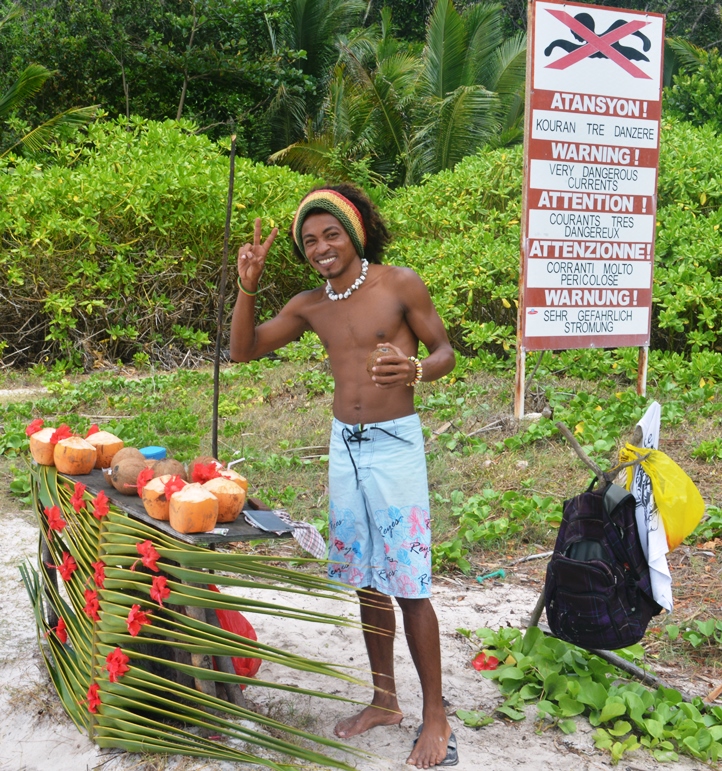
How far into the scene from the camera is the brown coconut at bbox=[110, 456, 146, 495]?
2658mm

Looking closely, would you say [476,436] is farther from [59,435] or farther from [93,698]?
[93,698]

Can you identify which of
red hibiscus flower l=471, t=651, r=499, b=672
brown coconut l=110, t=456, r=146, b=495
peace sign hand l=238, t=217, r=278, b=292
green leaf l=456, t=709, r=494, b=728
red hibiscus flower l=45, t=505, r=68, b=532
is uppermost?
peace sign hand l=238, t=217, r=278, b=292

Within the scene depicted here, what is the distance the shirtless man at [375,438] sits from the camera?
2.68 meters

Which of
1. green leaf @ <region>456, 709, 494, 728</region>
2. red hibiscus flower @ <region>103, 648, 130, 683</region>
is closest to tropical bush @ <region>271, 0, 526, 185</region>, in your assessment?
green leaf @ <region>456, 709, 494, 728</region>

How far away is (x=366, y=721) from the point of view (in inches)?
110

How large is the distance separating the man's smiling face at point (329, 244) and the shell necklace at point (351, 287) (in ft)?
0.20

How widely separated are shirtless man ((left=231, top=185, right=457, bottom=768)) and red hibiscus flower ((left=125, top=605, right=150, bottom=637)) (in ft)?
2.05

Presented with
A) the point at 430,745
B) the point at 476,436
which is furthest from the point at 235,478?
the point at 476,436

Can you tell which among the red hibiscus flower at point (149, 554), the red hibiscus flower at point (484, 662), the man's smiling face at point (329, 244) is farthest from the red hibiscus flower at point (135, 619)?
the red hibiscus flower at point (484, 662)

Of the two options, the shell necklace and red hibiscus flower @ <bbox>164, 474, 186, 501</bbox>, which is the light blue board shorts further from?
red hibiscus flower @ <bbox>164, 474, 186, 501</bbox>

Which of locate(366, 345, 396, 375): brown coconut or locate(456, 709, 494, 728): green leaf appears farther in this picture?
→ locate(456, 709, 494, 728): green leaf

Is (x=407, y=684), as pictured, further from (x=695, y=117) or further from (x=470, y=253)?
(x=695, y=117)

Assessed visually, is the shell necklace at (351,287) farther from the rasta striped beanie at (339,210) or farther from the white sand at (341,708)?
the white sand at (341,708)

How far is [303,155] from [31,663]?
36.2 ft
